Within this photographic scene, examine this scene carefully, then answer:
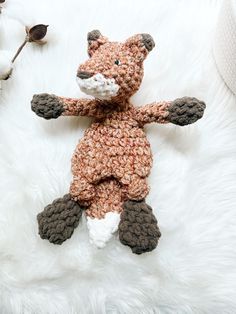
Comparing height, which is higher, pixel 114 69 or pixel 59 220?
pixel 114 69

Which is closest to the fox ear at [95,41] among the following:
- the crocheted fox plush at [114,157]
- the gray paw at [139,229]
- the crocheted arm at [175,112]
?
the crocheted fox plush at [114,157]

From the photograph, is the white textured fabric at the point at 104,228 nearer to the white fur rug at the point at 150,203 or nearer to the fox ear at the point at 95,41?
the white fur rug at the point at 150,203

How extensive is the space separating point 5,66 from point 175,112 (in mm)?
261

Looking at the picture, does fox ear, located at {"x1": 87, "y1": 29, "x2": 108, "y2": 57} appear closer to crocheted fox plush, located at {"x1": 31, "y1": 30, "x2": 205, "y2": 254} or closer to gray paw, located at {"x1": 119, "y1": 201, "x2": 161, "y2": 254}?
crocheted fox plush, located at {"x1": 31, "y1": 30, "x2": 205, "y2": 254}

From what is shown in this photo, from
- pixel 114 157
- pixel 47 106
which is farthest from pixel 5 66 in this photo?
pixel 114 157

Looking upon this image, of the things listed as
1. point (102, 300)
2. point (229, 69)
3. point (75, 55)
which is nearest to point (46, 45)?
point (75, 55)

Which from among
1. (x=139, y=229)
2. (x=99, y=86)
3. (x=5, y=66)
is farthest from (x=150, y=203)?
(x=5, y=66)

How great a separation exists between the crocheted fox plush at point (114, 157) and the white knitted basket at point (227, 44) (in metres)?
0.09

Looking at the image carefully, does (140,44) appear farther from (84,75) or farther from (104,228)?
(104,228)

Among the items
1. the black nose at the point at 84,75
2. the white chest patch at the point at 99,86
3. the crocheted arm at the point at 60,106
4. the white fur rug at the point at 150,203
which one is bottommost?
the white fur rug at the point at 150,203

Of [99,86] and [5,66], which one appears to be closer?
[99,86]

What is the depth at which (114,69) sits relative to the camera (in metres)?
0.63

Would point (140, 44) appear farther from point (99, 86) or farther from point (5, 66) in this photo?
point (5, 66)

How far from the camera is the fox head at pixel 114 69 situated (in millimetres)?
622
